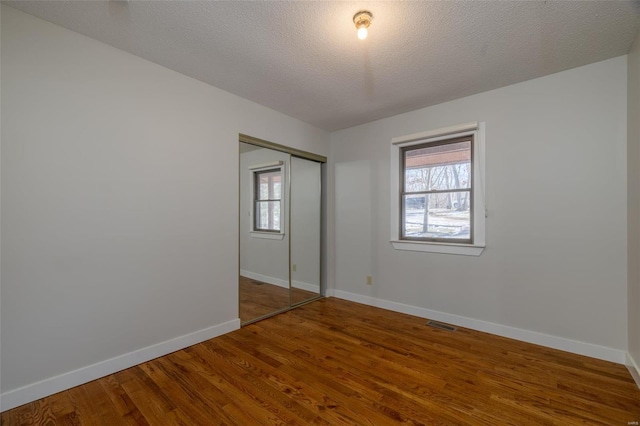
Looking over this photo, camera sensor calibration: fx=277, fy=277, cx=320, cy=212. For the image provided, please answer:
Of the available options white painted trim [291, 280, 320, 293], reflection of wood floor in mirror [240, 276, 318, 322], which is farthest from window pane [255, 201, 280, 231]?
white painted trim [291, 280, 320, 293]

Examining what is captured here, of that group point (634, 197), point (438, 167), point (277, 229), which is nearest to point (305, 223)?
point (277, 229)

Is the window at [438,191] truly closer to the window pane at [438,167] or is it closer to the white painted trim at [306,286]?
the window pane at [438,167]

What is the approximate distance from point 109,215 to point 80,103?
2.74 ft

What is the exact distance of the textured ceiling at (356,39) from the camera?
1765 mm

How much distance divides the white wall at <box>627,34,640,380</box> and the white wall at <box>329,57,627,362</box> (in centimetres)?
8

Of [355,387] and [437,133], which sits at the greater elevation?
[437,133]

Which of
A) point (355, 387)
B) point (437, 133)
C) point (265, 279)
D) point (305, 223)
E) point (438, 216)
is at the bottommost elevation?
point (355, 387)

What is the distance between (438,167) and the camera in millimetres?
3299

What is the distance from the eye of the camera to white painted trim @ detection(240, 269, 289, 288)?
3.24 meters

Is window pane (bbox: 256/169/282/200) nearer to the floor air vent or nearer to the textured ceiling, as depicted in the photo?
the textured ceiling

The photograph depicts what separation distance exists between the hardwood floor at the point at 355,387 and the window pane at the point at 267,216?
4.32 feet

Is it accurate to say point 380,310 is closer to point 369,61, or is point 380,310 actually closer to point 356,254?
point 356,254

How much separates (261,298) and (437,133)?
9.57 feet

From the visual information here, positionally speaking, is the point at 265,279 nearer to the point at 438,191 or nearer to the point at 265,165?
the point at 265,165
